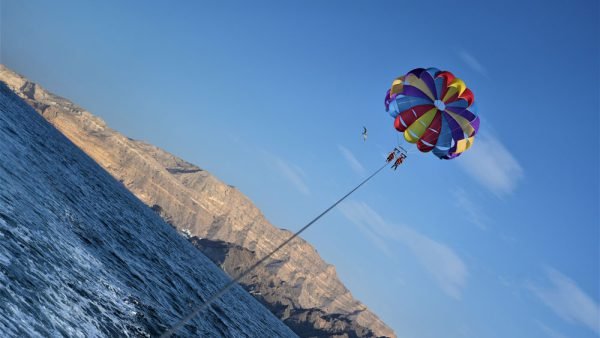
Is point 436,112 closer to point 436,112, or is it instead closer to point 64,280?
point 436,112

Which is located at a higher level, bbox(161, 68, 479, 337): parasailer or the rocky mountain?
bbox(161, 68, 479, 337): parasailer

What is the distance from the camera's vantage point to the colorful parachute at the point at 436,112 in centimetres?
3406

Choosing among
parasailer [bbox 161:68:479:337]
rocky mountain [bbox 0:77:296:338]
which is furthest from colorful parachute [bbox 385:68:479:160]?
rocky mountain [bbox 0:77:296:338]

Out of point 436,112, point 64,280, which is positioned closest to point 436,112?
point 436,112

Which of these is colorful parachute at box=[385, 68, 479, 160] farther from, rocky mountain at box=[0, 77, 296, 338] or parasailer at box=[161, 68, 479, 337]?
rocky mountain at box=[0, 77, 296, 338]

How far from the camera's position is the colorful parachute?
34062 mm

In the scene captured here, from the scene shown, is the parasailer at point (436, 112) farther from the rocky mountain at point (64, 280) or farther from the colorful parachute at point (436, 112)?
the rocky mountain at point (64, 280)

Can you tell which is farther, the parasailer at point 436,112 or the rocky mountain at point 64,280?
the parasailer at point 436,112

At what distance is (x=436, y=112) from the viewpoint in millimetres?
34969

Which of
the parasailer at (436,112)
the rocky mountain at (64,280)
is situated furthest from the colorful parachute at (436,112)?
the rocky mountain at (64,280)

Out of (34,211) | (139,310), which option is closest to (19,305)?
(139,310)

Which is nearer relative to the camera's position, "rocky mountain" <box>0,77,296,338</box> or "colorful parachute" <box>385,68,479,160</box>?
"rocky mountain" <box>0,77,296,338</box>

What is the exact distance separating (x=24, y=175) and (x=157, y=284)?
1120 centimetres

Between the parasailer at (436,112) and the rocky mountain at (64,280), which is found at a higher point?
the parasailer at (436,112)
